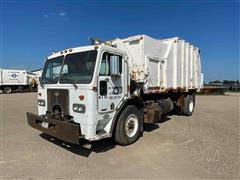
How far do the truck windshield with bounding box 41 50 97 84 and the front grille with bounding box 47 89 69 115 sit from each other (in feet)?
0.82

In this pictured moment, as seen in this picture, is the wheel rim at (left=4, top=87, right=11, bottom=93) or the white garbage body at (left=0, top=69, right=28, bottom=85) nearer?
the white garbage body at (left=0, top=69, right=28, bottom=85)

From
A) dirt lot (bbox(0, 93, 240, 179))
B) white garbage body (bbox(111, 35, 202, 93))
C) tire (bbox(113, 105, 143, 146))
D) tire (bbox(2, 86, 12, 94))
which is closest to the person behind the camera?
dirt lot (bbox(0, 93, 240, 179))

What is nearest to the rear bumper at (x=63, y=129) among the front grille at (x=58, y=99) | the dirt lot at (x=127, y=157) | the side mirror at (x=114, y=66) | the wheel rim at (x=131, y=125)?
the front grille at (x=58, y=99)

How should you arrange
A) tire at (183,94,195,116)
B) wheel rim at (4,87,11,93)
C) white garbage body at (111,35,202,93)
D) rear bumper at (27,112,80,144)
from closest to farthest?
rear bumper at (27,112,80,144) → white garbage body at (111,35,202,93) → tire at (183,94,195,116) → wheel rim at (4,87,11,93)

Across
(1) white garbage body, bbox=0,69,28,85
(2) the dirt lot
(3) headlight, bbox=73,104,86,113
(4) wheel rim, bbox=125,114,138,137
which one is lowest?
(2) the dirt lot

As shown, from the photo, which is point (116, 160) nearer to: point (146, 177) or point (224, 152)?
point (146, 177)

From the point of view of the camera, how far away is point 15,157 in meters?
4.41

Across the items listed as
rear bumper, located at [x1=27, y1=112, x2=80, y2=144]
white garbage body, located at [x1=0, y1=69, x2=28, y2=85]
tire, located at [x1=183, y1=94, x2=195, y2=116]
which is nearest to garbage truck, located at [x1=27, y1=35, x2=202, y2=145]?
rear bumper, located at [x1=27, y1=112, x2=80, y2=144]

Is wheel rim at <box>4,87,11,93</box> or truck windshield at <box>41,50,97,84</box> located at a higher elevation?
truck windshield at <box>41,50,97,84</box>

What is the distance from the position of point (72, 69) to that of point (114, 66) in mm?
1038

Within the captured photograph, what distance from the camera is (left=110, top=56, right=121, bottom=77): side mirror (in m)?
4.79

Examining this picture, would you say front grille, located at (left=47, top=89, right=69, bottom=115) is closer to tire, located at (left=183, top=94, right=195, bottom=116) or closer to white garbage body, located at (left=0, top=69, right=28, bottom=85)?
A: tire, located at (left=183, top=94, right=195, bottom=116)

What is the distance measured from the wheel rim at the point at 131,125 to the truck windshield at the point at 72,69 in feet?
5.65

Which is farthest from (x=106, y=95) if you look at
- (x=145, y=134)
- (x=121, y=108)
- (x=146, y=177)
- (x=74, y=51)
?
(x=145, y=134)
